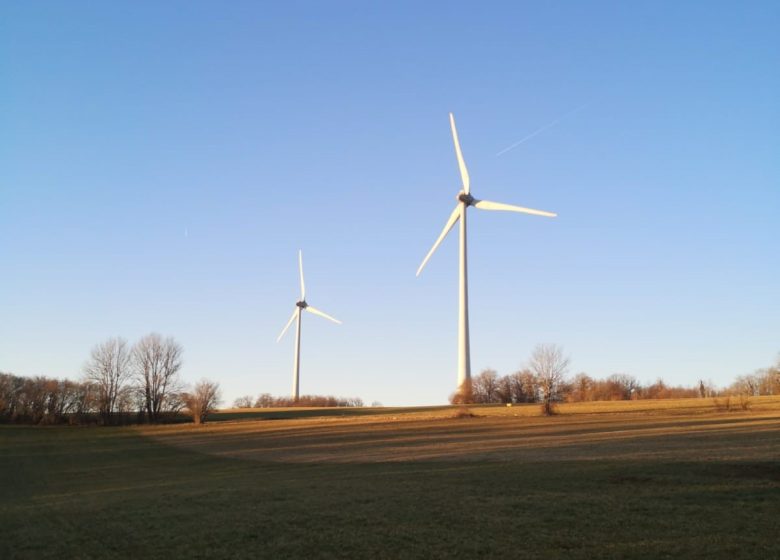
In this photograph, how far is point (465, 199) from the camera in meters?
92.3

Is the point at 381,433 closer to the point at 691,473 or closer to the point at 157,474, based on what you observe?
the point at 157,474

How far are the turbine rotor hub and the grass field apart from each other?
55.1m

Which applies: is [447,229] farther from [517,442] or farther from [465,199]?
[517,442]

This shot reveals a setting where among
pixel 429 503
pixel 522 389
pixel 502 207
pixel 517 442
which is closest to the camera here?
pixel 429 503

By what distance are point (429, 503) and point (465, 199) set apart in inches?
3016

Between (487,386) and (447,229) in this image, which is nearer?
(447,229)

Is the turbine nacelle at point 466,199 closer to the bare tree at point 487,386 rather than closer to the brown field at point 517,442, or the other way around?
the brown field at point 517,442

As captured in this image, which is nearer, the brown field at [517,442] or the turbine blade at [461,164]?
the brown field at [517,442]

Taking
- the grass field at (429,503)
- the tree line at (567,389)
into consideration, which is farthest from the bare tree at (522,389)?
the grass field at (429,503)

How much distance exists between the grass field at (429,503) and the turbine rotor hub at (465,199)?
55144 millimetres

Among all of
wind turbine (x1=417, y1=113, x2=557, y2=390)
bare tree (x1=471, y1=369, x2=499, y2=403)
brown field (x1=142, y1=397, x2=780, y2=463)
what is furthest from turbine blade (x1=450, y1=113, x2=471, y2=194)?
bare tree (x1=471, y1=369, x2=499, y2=403)

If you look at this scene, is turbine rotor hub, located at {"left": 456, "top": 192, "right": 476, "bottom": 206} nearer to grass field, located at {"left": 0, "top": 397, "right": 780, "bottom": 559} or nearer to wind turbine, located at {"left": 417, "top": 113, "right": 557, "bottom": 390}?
wind turbine, located at {"left": 417, "top": 113, "right": 557, "bottom": 390}

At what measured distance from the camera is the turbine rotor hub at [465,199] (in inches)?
3632

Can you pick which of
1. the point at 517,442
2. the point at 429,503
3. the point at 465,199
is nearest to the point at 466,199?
the point at 465,199
